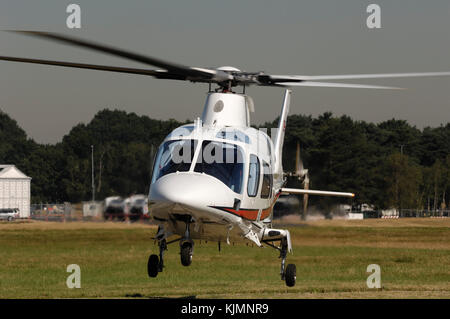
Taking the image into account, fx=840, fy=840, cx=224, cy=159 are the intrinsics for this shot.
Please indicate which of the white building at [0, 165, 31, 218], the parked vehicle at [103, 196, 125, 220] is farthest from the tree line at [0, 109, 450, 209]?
the white building at [0, 165, 31, 218]

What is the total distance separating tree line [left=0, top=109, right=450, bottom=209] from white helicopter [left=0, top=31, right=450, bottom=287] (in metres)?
2.01

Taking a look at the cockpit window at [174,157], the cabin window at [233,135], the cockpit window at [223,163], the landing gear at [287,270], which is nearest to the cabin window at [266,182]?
the cabin window at [233,135]

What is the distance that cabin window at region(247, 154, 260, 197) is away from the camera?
16828 millimetres

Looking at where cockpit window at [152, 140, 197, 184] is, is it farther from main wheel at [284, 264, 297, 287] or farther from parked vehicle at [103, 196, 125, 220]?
main wheel at [284, 264, 297, 287]

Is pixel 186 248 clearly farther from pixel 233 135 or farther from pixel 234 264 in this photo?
pixel 234 264

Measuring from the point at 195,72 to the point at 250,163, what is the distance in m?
2.22

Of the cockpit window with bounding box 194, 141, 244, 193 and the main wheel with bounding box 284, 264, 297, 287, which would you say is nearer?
the cockpit window with bounding box 194, 141, 244, 193

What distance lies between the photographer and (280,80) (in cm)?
1831

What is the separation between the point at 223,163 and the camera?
53.1ft

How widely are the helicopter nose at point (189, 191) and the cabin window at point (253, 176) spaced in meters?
1.06

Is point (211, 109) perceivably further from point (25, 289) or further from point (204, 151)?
point (25, 289)

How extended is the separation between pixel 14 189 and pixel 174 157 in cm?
7421
